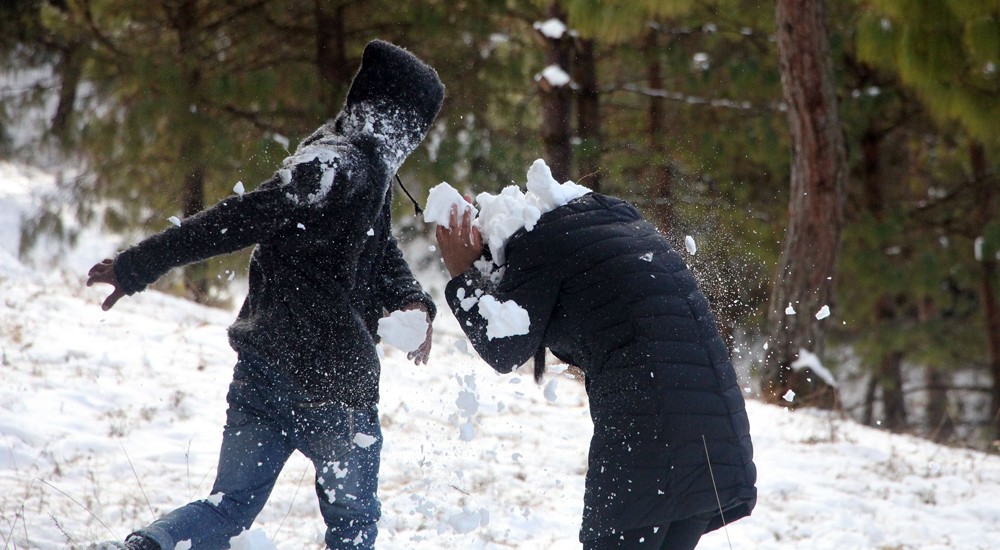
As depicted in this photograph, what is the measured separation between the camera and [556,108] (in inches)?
359

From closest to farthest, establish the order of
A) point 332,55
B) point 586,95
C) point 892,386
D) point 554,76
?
point 332,55, point 554,76, point 586,95, point 892,386

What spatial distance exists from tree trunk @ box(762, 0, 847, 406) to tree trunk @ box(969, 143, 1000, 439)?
3.56 meters

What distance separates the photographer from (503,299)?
7.20 ft

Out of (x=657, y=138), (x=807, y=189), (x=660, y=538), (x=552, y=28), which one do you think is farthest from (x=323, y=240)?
(x=657, y=138)

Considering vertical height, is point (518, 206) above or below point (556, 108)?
below

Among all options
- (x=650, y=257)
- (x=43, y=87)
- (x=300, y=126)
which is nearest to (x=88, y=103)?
(x=43, y=87)

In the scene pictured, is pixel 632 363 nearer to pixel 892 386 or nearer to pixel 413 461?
pixel 413 461

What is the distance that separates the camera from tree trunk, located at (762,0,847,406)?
6.88 metres

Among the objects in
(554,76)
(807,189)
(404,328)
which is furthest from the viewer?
(554,76)

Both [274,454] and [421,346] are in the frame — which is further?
[421,346]

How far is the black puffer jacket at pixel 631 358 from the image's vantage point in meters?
2.13

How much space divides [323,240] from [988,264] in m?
10.4

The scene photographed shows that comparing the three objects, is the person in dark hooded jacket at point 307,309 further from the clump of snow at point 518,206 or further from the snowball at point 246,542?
the clump of snow at point 518,206

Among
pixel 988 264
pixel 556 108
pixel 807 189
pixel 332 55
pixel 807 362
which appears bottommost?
pixel 807 362
